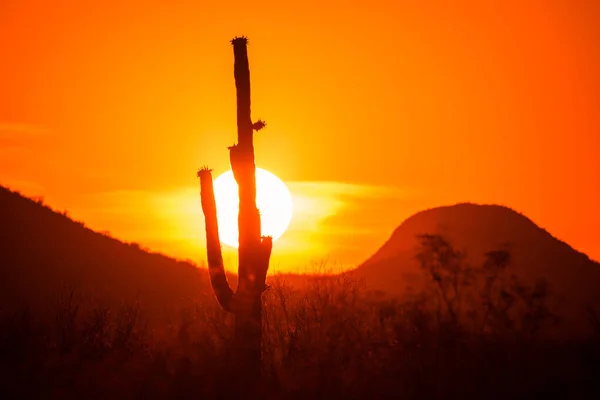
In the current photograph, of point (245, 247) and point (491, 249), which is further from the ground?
point (491, 249)

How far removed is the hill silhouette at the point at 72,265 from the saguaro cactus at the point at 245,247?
19.8 metres

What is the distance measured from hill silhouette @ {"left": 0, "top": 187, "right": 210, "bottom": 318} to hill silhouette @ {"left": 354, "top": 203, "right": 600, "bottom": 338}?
27514mm

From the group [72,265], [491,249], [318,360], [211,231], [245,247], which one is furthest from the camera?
[491,249]

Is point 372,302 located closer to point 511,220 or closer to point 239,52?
point 239,52

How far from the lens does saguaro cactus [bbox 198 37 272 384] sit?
11430 mm

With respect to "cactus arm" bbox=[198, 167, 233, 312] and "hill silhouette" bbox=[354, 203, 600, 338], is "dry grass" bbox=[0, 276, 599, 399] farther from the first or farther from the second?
"hill silhouette" bbox=[354, 203, 600, 338]

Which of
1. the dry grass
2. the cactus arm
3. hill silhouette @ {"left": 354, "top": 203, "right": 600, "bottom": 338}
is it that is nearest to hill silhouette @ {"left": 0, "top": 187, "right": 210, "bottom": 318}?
the dry grass

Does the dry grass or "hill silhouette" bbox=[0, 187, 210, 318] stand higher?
"hill silhouette" bbox=[0, 187, 210, 318]

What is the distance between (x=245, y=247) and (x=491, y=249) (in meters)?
67.0

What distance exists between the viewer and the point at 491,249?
247 feet

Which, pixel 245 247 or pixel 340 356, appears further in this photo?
pixel 245 247

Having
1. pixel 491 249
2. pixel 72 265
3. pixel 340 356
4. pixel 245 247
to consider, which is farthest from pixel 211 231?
pixel 491 249

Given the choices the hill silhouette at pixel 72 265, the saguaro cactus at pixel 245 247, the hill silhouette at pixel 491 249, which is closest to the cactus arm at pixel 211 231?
the saguaro cactus at pixel 245 247

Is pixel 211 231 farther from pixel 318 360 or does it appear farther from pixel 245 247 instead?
pixel 318 360
